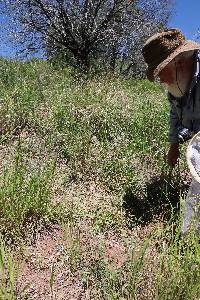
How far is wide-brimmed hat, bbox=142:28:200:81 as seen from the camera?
306cm

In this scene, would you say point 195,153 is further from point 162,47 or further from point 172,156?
Result: point 172,156

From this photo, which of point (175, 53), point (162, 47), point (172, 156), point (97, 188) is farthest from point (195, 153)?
point (97, 188)

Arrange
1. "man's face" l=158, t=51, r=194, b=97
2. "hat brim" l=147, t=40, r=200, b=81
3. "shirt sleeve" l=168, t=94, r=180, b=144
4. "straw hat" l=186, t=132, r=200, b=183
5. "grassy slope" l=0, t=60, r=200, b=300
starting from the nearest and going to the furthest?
"grassy slope" l=0, t=60, r=200, b=300, "straw hat" l=186, t=132, r=200, b=183, "hat brim" l=147, t=40, r=200, b=81, "man's face" l=158, t=51, r=194, b=97, "shirt sleeve" l=168, t=94, r=180, b=144

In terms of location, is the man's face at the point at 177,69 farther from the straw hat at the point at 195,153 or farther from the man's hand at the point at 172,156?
the straw hat at the point at 195,153

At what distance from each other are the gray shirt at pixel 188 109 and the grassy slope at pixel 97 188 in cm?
32

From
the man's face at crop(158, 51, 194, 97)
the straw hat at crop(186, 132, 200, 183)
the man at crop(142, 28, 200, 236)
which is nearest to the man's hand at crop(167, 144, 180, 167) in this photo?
the man at crop(142, 28, 200, 236)

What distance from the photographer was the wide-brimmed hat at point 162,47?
3.06m

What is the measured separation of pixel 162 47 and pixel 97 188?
1053mm

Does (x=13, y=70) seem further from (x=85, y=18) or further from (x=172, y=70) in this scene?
(x=85, y=18)

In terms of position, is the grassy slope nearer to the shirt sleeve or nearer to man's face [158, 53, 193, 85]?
the shirt sleeve

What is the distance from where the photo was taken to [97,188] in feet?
11.6

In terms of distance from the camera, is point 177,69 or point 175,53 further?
point 177,69

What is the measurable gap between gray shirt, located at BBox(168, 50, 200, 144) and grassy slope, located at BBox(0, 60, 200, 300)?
0.32m

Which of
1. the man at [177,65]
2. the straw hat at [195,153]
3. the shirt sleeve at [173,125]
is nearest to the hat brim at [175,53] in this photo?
the man at [177,65]
